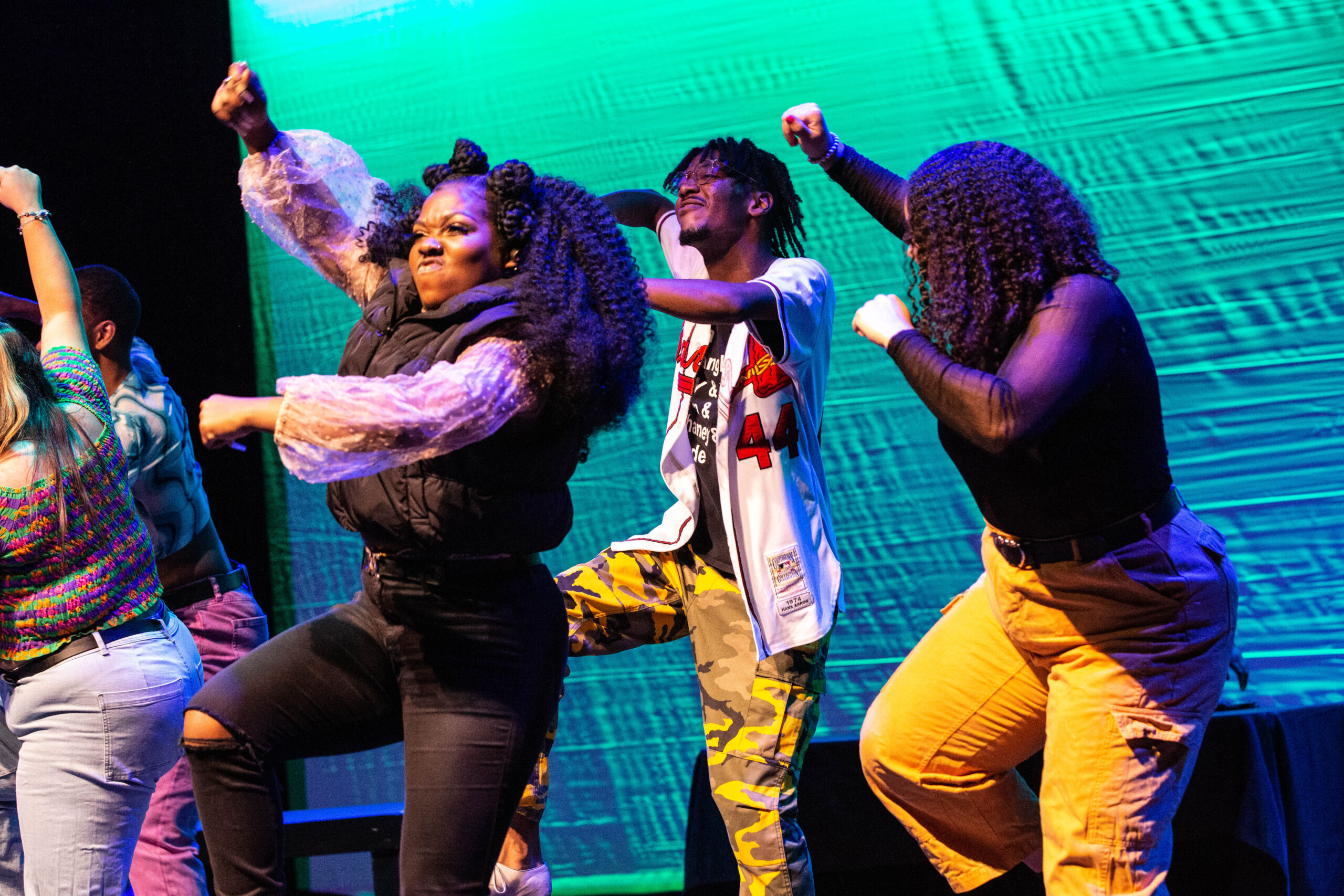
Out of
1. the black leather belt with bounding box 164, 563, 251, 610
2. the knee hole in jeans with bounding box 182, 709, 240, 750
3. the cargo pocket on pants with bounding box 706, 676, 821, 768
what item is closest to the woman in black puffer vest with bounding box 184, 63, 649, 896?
the knee hole in jeans with bounding box 182, 709, 240, 750

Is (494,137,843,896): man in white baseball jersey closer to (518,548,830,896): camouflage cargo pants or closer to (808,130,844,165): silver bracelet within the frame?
(518,548,830,896): camouflage cargo pants

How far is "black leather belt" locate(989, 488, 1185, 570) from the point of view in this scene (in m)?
1.98

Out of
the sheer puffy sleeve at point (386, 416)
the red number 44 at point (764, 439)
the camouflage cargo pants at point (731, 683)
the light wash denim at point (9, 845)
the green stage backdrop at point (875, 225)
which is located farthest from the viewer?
the green stage backdrop at point (875, 225)

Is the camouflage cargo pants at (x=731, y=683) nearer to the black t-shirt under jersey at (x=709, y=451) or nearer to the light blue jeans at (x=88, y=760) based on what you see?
the black t-shirt under jersey at (x=709, y=451)

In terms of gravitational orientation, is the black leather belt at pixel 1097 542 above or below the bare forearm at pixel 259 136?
below

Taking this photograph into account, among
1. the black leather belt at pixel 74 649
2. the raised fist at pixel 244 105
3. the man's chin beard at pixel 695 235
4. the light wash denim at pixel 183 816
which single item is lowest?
the light wash denim at pixel 183 816

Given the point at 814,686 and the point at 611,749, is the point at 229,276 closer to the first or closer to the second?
the point at 611,749

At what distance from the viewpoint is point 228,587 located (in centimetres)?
312

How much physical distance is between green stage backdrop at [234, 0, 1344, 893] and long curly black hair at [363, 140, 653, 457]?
1.73 metres

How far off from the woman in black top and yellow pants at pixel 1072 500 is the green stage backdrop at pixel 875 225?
142cm

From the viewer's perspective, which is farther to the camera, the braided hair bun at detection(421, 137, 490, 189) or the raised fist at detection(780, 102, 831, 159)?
the raised fist at detection(780, 102, 831, 159)

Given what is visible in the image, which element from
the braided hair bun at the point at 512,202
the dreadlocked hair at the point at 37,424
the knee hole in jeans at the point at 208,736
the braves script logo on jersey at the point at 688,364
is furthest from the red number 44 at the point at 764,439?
the dreadlocked hair at the point at 37,424

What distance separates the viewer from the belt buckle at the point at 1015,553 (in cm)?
205

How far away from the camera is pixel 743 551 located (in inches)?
97.1
